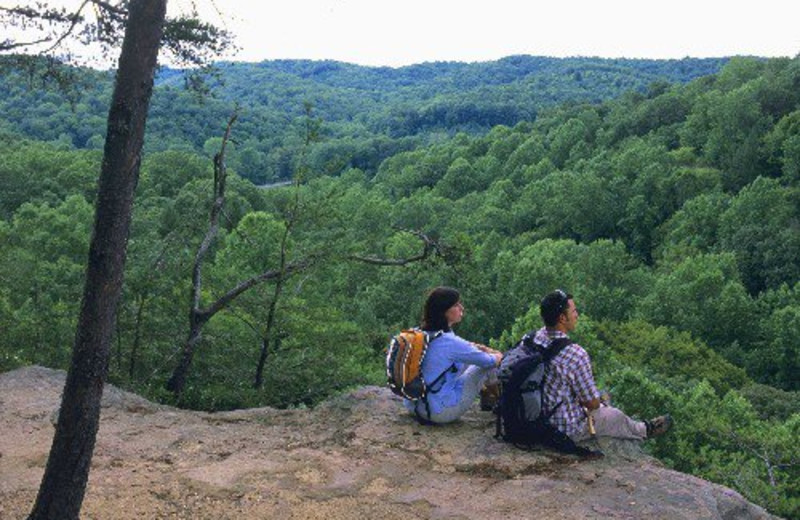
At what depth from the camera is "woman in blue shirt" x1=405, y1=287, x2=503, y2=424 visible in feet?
21.7

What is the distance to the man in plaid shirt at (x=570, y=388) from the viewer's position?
20.2ft

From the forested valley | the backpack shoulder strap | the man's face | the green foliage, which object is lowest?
the green foliage

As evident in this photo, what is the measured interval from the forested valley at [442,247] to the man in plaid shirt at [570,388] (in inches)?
157

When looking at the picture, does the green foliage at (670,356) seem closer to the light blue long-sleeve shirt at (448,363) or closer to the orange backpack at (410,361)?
the light blue long-sleeve shirt at (448,363)

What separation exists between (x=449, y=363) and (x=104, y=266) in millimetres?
3417

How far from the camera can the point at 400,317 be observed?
3962 centimetres

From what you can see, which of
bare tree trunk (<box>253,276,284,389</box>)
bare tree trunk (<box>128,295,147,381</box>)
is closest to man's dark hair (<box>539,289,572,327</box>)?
bare tree trunk (<box>253,276,284,389</box>)

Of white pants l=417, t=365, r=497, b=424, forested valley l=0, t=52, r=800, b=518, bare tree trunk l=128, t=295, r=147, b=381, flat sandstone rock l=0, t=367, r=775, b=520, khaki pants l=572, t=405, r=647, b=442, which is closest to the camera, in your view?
flat sandstone rock l=0, t=367, r=775, b=520

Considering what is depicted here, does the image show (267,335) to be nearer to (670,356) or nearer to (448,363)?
(448,363)

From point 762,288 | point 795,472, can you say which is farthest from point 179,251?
point 762,288

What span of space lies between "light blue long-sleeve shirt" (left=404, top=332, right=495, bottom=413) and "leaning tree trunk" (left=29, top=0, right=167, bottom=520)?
3145mm

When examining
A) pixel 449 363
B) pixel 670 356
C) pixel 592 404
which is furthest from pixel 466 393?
pixel 670 356

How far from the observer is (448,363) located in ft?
22.1

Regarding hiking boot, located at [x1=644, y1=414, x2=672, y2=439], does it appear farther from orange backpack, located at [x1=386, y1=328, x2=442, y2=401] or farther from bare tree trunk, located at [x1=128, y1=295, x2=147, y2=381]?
bare tree trunk, located at [x1=128, y1=295, x2=147, y2=381]
